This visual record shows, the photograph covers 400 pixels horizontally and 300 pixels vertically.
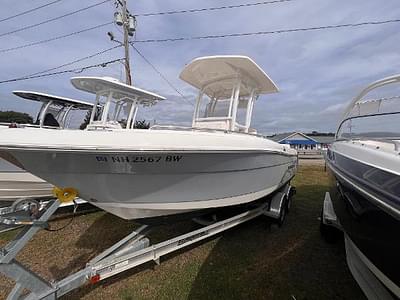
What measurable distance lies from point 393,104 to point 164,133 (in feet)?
8.50

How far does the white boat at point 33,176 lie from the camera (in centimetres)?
480

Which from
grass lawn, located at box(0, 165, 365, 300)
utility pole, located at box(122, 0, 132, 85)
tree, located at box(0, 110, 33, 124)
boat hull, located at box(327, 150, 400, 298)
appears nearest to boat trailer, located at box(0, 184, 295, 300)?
grass lawn, located at box(0, 165, 365, 300)

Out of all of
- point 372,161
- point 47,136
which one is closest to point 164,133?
point 47,136

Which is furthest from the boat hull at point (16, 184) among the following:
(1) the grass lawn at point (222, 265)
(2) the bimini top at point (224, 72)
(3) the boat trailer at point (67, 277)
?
(2) the bimini top at point (224, 72)

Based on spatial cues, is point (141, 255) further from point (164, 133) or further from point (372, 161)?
point (372, 161)

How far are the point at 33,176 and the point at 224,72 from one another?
14.0 feet

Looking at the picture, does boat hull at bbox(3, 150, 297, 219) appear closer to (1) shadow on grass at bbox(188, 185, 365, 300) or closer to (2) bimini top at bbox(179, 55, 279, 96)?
(1) shadow on grass at bbox(188, 185, 365, 300)

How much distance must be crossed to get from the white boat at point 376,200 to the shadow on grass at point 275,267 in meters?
0.52

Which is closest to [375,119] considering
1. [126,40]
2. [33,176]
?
[33,176]

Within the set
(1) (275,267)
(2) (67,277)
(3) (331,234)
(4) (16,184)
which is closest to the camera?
(2) (67,277)

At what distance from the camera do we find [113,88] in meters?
4.74

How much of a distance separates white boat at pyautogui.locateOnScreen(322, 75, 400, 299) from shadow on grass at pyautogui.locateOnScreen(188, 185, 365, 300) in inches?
20.4

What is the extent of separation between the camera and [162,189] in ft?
9.37

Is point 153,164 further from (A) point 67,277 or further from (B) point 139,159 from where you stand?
(A) point 67,277
